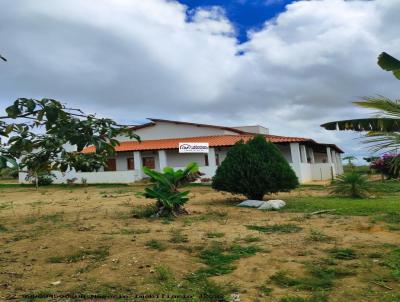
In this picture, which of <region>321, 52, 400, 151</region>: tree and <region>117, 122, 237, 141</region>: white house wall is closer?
<region>321, 52, 400, 151</region>: tree

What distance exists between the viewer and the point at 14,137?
340cm

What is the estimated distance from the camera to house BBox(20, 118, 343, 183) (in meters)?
25.6

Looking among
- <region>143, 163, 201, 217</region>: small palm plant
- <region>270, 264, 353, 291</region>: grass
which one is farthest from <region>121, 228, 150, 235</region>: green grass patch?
<region>270, 264, 353, 291</region>: grass

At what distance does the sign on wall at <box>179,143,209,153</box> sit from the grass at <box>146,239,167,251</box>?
19.7 meters

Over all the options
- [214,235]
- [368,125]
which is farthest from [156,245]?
[368,125]

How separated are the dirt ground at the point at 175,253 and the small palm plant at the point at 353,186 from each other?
528 cm

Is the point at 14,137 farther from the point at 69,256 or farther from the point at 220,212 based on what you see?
the point at 220,212

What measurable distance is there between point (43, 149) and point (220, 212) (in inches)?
250

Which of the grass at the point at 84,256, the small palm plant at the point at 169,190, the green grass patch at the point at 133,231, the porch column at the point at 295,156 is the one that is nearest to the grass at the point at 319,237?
the green grass patch at the point at 133,231

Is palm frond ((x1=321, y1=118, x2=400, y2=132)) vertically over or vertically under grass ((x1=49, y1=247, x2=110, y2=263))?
over

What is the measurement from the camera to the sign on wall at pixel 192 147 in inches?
1016

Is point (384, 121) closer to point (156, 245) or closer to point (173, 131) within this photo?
point (156, 245)

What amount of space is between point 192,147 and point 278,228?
1939cm

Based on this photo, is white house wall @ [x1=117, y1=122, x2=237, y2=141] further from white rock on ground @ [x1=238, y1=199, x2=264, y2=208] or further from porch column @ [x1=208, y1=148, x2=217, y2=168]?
white rock on ground @ [x1=238, y1=199, x2=264, y2=208]
